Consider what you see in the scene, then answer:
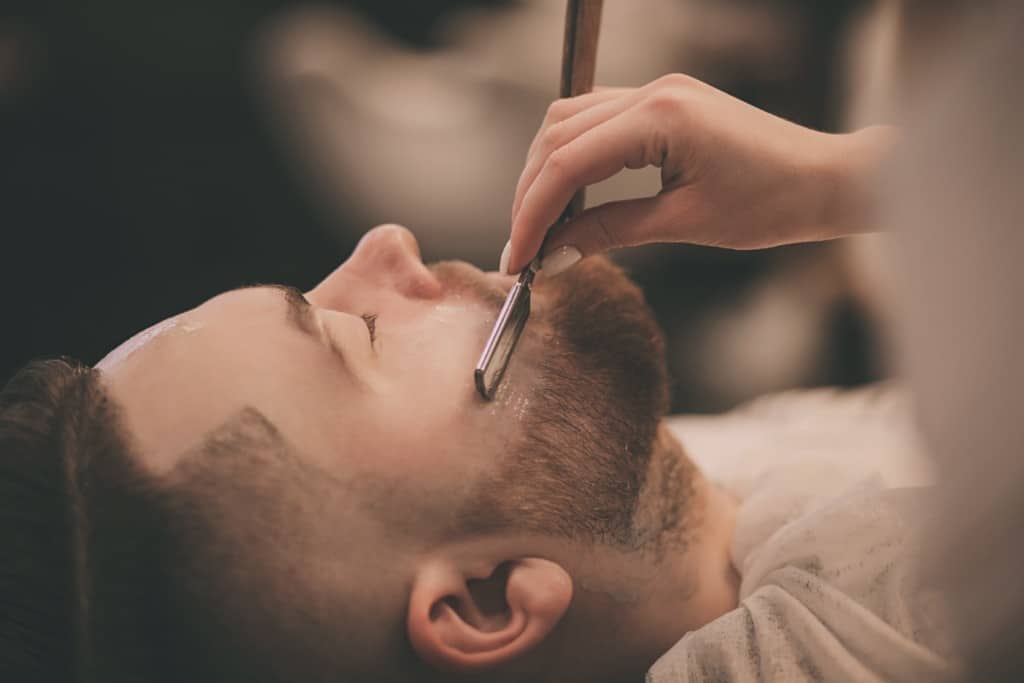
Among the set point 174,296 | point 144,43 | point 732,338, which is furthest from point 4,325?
point 732,338

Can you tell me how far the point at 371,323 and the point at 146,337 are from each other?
0.23 meters

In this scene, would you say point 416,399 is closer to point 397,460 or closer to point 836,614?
point 397,460

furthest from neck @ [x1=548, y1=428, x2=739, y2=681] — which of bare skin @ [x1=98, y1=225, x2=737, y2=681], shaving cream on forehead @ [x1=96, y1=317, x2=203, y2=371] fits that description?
shaving cream on forehead @ [x1=96, y1=317, x2=203, y2=371]

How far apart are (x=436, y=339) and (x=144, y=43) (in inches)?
58.2

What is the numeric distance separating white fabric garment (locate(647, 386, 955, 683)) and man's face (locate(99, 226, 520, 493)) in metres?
0.32

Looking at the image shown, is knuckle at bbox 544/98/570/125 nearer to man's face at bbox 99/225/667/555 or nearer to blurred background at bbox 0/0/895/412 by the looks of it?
man's face at bbox 99/225/667/555

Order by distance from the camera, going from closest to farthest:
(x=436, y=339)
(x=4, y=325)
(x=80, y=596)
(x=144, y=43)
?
1. (x=80, y=596)
2. (x=436, y=339)
3. (x=4, y=325)
4. (x=144, y=43)

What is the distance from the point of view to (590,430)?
84cm

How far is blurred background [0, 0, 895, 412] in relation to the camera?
1.79 metres

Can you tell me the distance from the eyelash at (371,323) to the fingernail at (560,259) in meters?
0.20

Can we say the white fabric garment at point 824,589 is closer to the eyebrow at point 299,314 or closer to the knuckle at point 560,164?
the knuckle at point 560,164

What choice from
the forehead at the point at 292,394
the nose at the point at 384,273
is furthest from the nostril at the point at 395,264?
the forehead at the point at 292,394

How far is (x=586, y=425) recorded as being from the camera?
2.76ft

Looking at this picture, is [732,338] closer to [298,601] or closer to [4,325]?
[298,601]
